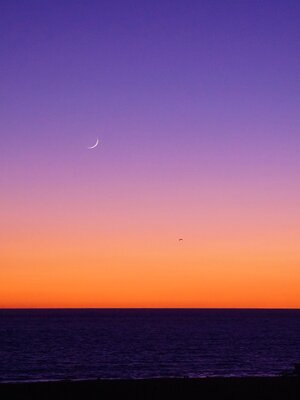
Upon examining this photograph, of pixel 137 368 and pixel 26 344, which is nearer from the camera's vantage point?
pixel 137 368

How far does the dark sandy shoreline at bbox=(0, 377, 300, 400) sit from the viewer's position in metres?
28.6

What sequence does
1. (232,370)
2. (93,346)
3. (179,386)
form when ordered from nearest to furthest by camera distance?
(179,386), (232,370), (93,346)

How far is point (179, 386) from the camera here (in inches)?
1252

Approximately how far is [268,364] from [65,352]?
25.2 m

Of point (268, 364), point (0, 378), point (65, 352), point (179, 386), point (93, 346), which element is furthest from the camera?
point (93, 346)

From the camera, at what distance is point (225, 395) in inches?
1135

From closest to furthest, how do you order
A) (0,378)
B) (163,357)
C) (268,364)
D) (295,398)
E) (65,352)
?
(295,398)
(0,378)
(268,364)
(163,357)
(65,352)

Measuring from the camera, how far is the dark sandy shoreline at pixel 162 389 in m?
28.6

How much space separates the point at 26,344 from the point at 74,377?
4004 cm

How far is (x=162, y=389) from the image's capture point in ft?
101

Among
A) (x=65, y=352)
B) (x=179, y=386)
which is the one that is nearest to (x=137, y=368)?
(x=65, y=352)

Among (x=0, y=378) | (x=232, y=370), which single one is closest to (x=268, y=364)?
(x=232, y=370)

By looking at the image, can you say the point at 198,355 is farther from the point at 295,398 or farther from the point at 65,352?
the point at 295,398

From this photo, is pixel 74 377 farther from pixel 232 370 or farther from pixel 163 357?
pixel 163 357
